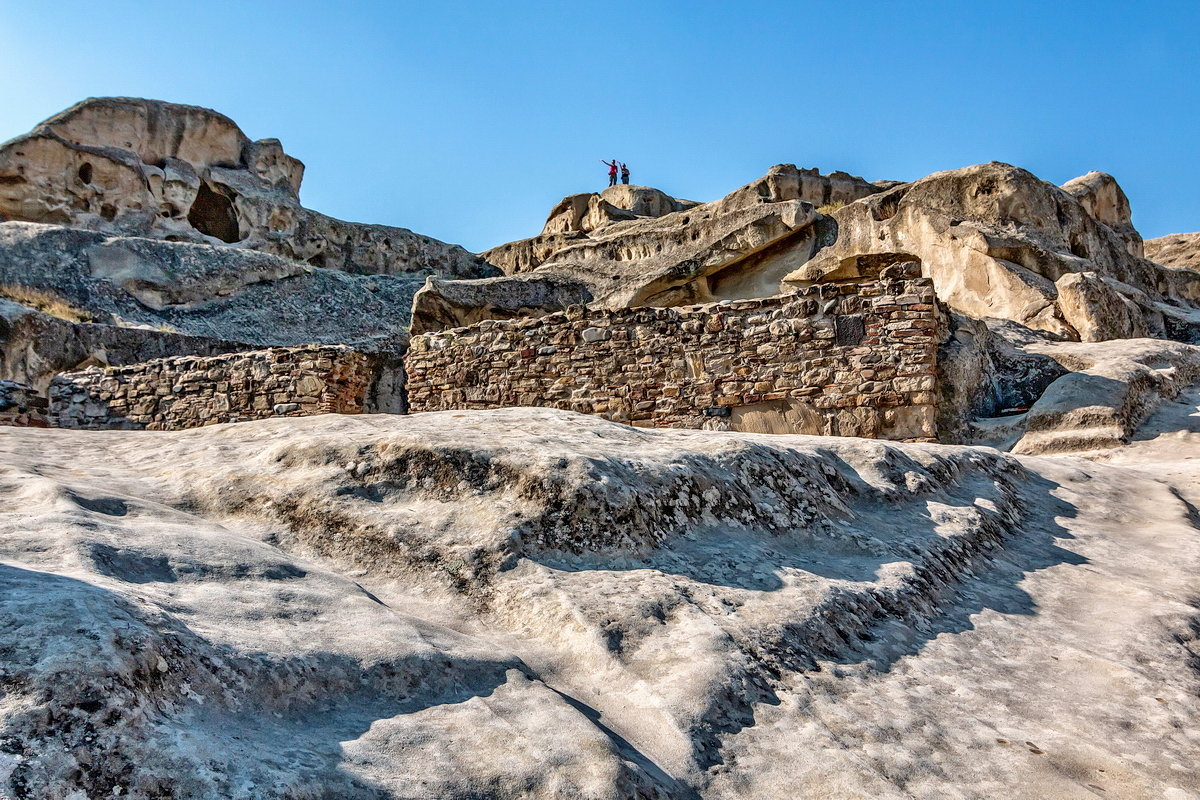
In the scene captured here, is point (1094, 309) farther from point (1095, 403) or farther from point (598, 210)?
point (598, 210)

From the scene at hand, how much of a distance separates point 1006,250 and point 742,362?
7.54 meters

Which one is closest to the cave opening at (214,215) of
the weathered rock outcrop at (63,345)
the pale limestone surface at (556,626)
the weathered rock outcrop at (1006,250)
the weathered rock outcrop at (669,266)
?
the weathered rock outcrop at (669,266)

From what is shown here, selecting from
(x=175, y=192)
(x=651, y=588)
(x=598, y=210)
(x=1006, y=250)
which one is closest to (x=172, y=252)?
(x=175, y=192)

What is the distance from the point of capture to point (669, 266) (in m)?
18.1

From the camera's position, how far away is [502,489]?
339 cm

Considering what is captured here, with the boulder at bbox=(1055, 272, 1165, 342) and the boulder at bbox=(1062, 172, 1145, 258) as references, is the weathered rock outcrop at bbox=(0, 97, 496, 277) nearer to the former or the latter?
the boulder at bbox=(1062, 172, 1145, 258)

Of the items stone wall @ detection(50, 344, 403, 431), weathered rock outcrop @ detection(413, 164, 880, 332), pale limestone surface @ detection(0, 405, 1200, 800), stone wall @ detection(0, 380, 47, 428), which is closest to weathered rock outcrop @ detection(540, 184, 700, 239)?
weathered rock outcrop @ detection(413, 164, 880, 332)

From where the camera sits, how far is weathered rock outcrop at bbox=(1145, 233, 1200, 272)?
24.9 meters

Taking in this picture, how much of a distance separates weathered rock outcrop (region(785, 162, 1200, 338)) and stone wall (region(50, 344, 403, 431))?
7280 mm

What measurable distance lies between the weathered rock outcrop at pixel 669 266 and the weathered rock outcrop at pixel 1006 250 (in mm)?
1223

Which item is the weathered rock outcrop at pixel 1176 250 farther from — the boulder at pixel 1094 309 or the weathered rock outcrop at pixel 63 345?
the weathered rock outcrop at pixel 63 345

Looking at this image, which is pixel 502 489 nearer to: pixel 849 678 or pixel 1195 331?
pixel 849 678

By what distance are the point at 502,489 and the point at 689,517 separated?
78cm

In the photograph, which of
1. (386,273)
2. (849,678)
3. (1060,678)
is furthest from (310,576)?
(386,273)
